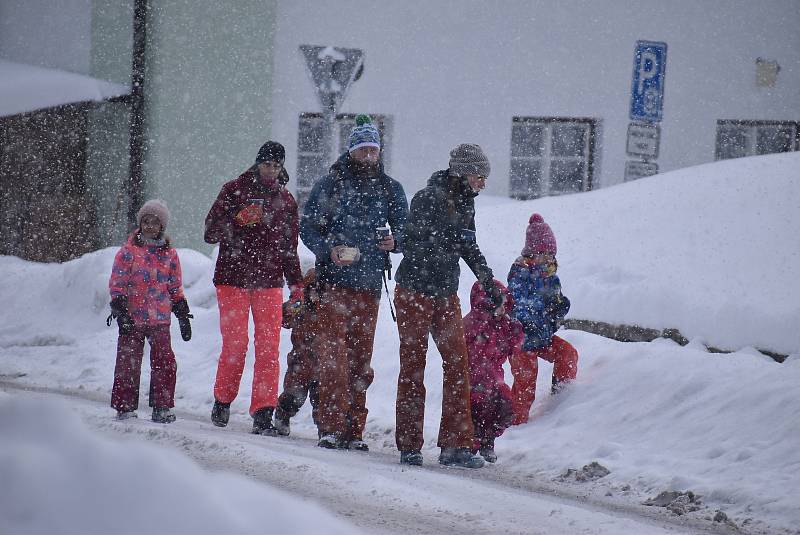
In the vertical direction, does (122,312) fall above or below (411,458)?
above

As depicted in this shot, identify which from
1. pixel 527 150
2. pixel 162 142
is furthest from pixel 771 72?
pixel 162 142

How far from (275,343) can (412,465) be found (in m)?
1.61

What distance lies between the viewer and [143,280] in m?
7.74

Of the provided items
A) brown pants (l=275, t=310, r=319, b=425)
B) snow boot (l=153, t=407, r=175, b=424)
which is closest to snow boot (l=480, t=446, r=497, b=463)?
brown pants (l=275, t=310, r=319, b=425)

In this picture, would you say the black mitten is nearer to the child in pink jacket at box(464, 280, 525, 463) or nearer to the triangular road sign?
the child in pink jacket at box(464, 280, 525, 463)

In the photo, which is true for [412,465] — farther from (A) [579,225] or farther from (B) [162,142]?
(B) [162,142]

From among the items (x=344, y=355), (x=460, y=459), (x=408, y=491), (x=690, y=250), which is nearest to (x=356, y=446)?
(x=344, y=355)

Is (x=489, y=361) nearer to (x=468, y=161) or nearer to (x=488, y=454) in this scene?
(x=488, y=454)

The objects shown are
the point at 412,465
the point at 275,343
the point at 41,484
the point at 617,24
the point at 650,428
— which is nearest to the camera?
the point at 41,484

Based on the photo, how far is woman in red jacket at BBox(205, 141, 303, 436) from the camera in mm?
7551

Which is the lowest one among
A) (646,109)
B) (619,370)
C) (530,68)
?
(619,370)

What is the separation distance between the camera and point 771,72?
18.5 meters

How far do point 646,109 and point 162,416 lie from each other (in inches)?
256

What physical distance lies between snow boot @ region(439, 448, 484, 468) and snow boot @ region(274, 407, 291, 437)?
137 centimetres
